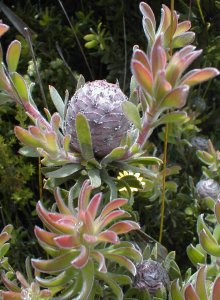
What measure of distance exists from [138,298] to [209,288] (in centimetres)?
16

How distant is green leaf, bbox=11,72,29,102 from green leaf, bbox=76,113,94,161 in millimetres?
141

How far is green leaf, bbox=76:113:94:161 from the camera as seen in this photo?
1.02 m

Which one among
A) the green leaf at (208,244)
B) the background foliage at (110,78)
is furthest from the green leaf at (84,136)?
the background foliage at (110,78)

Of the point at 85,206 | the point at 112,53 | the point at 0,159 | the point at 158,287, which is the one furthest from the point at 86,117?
the point at 112,53

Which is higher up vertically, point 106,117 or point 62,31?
point 106,117

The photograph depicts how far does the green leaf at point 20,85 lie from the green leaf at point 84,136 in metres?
0.14

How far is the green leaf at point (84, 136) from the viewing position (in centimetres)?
102

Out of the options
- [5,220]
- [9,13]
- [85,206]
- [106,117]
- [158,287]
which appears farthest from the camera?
[5,220]

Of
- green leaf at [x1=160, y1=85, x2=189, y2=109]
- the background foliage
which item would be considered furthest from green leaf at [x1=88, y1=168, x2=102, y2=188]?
the background foliage

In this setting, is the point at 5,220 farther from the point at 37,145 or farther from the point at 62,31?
the point at 37,145

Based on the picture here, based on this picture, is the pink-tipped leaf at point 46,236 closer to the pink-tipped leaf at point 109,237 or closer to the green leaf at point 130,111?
the pink-tipped leaf at point 109,237

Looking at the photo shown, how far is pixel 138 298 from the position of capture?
124cm

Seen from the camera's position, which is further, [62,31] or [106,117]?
[62,31]

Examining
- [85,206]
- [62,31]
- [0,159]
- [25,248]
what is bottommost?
[25,248]
